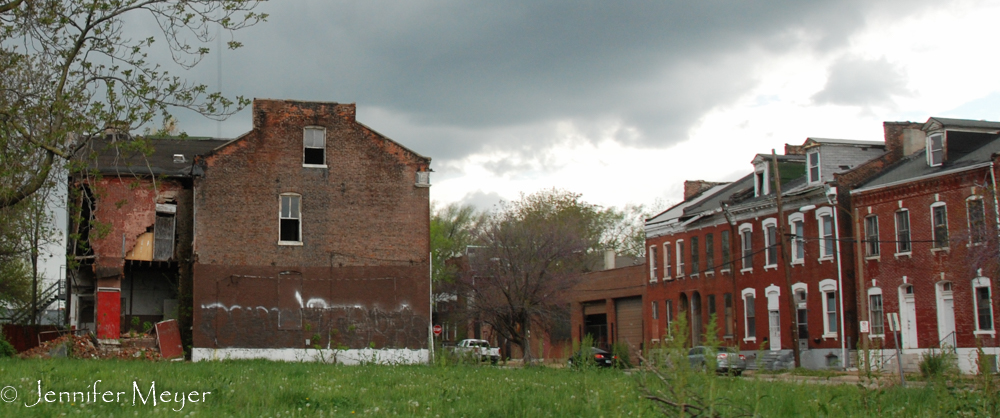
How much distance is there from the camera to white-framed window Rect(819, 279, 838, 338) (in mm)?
41000

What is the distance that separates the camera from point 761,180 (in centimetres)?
4703

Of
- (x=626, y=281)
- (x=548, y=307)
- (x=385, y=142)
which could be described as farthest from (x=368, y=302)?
(x=626, y=281)

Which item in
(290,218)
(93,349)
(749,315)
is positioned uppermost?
(290,218)

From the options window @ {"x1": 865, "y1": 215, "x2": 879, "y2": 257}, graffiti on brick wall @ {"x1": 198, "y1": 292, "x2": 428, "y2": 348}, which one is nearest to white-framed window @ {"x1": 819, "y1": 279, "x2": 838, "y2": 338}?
window @ {"x1": 865, "y1": 215, "x2": 879, "y2": 257}

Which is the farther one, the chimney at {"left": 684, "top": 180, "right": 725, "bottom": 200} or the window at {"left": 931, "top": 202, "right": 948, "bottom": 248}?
the chimney at {"left": 684, "top": 180, "right": 725, "bottom": 200}

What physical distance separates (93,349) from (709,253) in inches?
1221

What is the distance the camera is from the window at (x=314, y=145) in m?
39.3

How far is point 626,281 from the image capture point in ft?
191

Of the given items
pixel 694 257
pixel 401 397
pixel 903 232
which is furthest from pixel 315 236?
pixel 401 397

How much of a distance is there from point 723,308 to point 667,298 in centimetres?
522

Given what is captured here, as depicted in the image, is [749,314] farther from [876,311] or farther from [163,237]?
[163,237]

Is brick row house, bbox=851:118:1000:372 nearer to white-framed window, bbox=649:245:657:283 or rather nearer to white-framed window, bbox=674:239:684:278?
white-framed window, bbox=674:239:684:278

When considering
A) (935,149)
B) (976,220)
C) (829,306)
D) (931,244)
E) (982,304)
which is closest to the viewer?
(976,220)

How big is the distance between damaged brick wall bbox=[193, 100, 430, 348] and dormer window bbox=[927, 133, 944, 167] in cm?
2090
